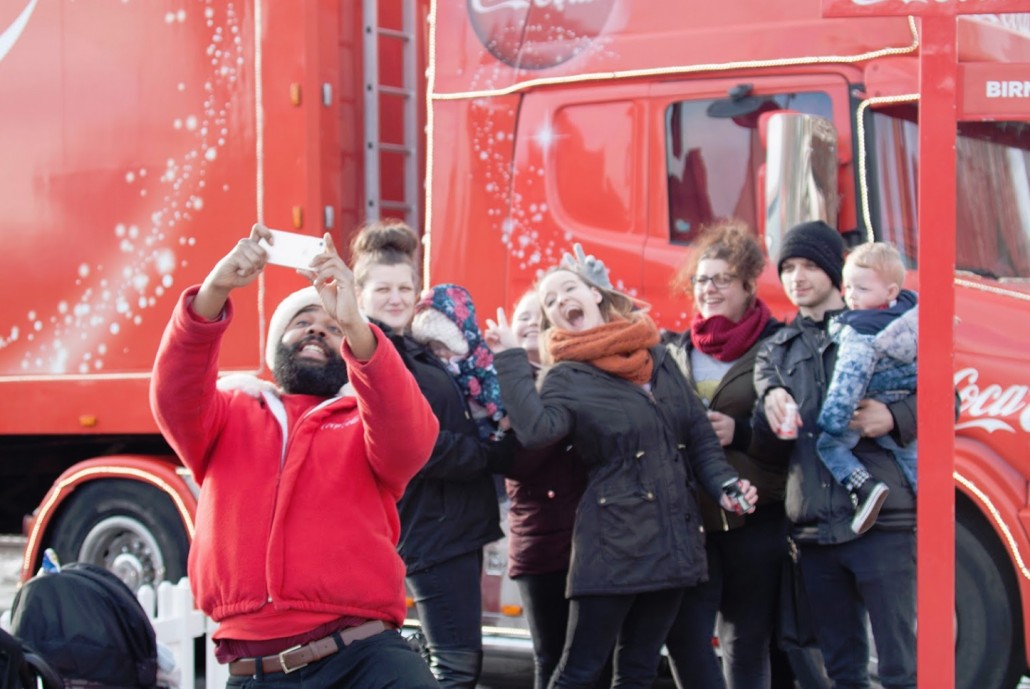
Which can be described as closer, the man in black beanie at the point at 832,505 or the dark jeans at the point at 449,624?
the man in black beanie at the point at 832,505

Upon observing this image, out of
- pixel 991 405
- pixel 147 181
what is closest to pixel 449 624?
pixel 991 405

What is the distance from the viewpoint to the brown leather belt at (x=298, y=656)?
122 inches

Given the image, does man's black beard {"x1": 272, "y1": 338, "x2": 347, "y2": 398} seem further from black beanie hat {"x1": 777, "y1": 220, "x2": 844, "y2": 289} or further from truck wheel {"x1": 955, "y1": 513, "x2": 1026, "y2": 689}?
truck wheel {"x1": 955, "y1": 513, "x2": 1026, "y2": 689}

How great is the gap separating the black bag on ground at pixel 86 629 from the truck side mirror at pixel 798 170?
8.91 feet

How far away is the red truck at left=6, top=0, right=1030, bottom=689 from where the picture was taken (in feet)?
17.0

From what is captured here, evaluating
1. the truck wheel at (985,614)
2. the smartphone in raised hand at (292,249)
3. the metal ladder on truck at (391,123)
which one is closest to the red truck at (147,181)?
the metal ladder on truck at (391,123)

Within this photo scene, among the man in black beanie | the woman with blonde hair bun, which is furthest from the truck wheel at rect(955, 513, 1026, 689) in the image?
the woman with blonde hair bun

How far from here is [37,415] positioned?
6.62m

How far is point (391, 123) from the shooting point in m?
6.63

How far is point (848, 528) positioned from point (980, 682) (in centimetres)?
141

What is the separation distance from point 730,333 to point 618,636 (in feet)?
3.59

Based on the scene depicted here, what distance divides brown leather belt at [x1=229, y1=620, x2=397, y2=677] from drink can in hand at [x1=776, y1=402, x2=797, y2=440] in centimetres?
159

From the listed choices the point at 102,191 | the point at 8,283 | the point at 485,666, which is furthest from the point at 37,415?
the point at 485,666

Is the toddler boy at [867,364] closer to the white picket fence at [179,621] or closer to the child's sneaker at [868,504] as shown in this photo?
the child's sneaker at [868,504]
